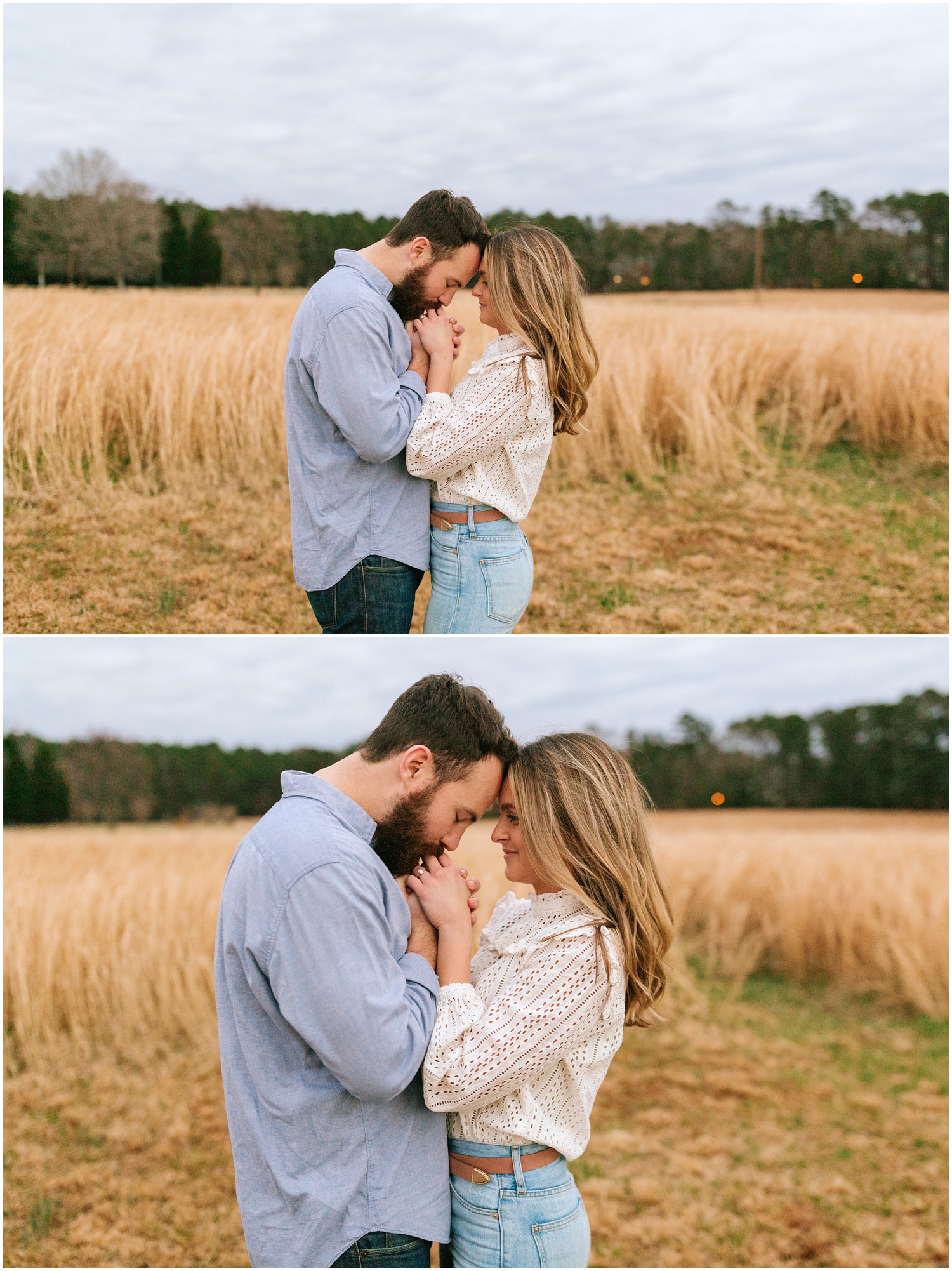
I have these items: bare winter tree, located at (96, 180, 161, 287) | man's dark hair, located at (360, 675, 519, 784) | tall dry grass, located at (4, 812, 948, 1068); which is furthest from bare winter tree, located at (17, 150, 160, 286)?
man's dark hair, located at (360, 675, 519, 784)

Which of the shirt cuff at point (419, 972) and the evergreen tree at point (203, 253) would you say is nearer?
the shirt cuff at point (419, 972)

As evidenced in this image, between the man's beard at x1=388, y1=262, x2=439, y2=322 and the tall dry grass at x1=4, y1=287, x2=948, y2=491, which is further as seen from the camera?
the tall dry grass at x1=4, y1=287, x2=948, y2=491

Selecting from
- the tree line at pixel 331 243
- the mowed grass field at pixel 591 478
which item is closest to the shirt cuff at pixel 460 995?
the mowed grass field at pixel 591 478

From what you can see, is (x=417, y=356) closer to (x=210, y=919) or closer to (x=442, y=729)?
(x=442, y=729)

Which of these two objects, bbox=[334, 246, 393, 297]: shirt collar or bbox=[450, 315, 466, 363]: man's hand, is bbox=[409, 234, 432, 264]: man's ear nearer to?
bbox=[334, 246, 393, 297]: shirt collar

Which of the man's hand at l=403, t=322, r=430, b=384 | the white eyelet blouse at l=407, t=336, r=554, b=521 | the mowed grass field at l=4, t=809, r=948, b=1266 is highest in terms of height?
the man's hand at l=403, t=322, r=430, b=384

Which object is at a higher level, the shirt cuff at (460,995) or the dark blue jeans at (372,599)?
the dark blue jeans at (372,599)

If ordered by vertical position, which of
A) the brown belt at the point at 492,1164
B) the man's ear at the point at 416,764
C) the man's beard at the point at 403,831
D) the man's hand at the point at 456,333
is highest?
the man's hand at the point at 456,333

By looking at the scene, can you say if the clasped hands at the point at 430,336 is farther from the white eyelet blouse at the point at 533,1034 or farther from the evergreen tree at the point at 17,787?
the evergreen tree at the point at 17,787

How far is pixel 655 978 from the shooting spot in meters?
2.38

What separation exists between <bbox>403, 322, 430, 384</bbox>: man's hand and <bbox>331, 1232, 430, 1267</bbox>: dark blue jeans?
2.39 m

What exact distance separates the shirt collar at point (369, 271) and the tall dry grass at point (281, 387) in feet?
9.83

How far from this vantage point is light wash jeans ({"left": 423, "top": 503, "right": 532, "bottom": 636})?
10.2ft

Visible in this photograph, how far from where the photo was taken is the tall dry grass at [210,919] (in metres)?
6.34
